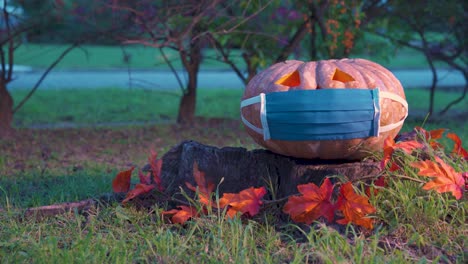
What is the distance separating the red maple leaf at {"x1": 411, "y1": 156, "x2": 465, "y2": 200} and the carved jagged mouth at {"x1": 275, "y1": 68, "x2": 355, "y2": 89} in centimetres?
62

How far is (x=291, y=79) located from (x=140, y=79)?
10917 millimetres

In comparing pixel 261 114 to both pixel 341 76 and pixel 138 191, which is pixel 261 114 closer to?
pixel 341 76

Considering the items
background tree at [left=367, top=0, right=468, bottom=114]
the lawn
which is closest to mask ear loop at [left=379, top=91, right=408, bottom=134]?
the lawn

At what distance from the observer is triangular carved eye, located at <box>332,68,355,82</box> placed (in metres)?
3.36

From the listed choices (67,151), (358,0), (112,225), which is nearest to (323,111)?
(112,225)

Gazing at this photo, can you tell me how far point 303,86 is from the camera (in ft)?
10.7

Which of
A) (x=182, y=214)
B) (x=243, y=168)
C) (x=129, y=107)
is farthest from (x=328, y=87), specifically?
(x=129, y=107)

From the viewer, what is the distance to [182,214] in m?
3.26

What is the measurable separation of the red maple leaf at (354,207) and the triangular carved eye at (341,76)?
650 mm

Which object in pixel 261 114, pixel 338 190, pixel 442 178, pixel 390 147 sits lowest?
pixel 338 190

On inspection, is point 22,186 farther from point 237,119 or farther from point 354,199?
point 237,119

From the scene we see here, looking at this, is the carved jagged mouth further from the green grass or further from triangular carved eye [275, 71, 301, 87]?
the green grass

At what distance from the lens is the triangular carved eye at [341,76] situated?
3.36 metres

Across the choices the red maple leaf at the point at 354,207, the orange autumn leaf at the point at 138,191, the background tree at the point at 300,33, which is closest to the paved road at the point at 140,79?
the background tree at the point at 300,33
